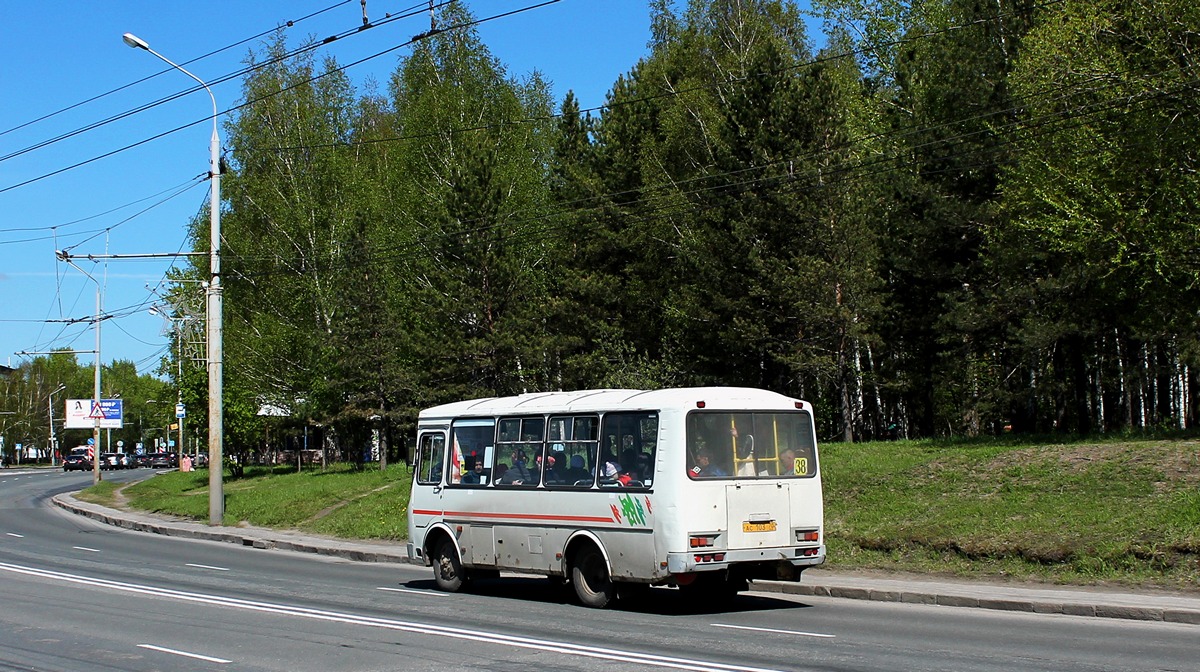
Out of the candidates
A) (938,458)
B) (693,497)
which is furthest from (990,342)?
(693,497)

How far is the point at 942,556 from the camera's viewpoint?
18.8 metres

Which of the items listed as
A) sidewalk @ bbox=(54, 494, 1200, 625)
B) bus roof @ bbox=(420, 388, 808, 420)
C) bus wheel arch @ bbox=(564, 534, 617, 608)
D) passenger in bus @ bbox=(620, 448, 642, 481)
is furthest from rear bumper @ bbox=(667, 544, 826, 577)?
bus roof @ bbox=(420, 388, 808, 420)

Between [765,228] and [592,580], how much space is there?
20.7 metres

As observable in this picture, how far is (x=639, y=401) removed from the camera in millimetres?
16234

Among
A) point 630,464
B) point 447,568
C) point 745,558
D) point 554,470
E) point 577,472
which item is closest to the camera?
point 745,558

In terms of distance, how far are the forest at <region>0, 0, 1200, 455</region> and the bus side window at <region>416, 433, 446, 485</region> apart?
50.6 ft

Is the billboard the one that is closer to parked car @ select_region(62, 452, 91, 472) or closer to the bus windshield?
parked car @ select_region(62, 452, 91, 472)

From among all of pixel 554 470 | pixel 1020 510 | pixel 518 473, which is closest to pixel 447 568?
pixel 518 473

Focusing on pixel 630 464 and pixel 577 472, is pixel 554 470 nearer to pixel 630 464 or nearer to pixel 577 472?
pixel 577 472

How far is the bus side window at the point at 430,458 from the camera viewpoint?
1944cm

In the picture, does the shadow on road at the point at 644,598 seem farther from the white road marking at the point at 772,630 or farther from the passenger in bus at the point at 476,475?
the passenger in bus at the point at 476,475

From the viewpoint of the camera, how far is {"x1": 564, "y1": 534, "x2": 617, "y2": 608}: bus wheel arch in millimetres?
16109

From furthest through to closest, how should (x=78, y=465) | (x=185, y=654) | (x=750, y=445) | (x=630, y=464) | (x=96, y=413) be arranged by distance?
(x=78, y=465) → (x=96, y=413) → (x=630, y=464) → (x=750, y=445) → (x=185, y=654)

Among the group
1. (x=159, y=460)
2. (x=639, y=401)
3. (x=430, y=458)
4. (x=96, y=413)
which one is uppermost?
(x=96, y=413)
